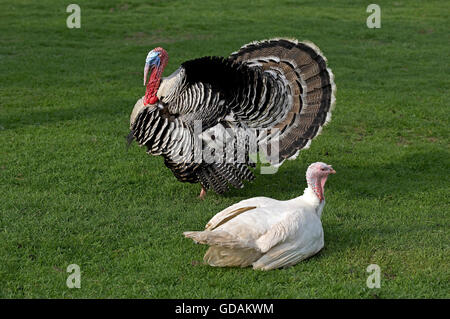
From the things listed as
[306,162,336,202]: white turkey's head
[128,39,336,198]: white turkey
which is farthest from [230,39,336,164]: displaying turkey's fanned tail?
[306,162,336,202]: white turkey's head

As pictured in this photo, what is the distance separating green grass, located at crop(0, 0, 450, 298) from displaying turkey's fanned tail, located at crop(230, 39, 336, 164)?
0.83m

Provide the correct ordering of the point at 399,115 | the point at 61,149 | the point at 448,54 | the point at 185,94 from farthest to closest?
the point at 448,54 < the point at 399,115 < the point at 61,149 < the point at 185,94

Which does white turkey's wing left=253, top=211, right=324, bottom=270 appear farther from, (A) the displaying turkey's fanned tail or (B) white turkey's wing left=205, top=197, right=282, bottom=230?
(A) the displaying turkey's fanned tail

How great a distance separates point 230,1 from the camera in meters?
20.1

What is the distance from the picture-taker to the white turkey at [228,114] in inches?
285

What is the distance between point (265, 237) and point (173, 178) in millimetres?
2901

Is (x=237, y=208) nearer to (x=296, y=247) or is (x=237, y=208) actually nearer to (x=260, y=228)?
(x=260, y=228)

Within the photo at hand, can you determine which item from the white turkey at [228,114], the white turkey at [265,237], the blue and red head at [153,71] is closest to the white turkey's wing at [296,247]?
the white turkey at [265,237]

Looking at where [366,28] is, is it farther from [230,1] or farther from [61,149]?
[61,149]

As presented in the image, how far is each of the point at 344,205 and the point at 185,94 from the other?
2.31 meters

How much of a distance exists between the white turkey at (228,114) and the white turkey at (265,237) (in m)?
1.50

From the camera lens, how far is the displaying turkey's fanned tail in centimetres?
748

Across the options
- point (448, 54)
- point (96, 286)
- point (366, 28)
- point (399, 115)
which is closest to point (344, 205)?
point (96, 286)

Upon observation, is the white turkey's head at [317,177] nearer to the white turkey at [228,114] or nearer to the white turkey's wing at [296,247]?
the white turkey's wing at [296,247]
